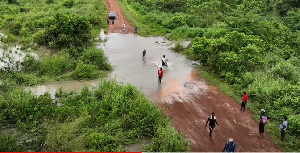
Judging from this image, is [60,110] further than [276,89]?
No

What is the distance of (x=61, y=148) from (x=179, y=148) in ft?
15.8

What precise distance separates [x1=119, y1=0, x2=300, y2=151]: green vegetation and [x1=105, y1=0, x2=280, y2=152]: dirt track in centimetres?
85

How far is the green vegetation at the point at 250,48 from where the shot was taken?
1662 centimetres

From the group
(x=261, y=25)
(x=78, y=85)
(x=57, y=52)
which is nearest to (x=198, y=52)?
(x=261, y=25)

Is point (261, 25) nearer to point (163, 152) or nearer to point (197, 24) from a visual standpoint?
point (197, 24)

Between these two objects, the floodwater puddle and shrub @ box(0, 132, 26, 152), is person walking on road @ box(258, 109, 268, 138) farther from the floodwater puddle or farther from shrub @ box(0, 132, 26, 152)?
the floodwater puddle

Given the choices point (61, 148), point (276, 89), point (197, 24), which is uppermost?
point (197, 24)

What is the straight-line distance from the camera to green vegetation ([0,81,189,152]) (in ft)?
40.9

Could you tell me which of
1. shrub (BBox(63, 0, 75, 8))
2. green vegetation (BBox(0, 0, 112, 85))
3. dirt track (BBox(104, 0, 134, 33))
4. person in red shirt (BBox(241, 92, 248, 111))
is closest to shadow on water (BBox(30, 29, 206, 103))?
green vegetation (BBox(0, 0, 112, 85))

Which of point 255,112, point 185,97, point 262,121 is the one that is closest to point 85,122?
point 185,97

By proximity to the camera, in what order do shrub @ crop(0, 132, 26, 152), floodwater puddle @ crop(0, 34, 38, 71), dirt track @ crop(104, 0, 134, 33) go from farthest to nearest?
dirt track @ crop(104, 0, 134, 33)
floodwater puddle @ crop(0, 34, 38, 71)
shrub @ crop(0, 132, 26, 152)

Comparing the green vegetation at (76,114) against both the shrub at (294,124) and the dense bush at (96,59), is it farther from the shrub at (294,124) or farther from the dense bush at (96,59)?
the shrub at (294,124)

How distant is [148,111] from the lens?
14586mm

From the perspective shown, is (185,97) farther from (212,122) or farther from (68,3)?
(68,3)
